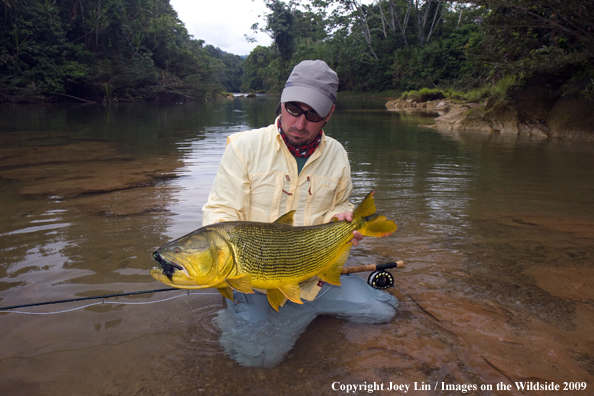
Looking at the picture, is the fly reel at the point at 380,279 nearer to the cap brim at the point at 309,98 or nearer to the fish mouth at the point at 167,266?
the cap brim at the point at 309,98

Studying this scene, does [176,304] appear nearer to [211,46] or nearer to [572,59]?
[572,59]

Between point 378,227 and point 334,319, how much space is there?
103cm

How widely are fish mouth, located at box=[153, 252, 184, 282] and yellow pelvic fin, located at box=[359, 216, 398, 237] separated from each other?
124 centimetres

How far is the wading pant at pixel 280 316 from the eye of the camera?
281 centimetres

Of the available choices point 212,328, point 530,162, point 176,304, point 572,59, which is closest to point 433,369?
point 212,328

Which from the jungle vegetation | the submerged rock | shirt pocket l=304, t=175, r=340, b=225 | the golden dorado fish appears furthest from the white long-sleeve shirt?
the jungle vegetation

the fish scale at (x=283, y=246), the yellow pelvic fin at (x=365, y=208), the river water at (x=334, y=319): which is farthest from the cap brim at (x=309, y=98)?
the river water at (x=334, y=319)

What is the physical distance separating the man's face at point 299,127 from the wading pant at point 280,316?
121 cm

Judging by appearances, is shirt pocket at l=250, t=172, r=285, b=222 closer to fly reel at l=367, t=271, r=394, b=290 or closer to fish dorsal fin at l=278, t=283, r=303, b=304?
fish dorsal fin at l=278, t=283, r=303, b=304

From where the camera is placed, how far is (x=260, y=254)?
7.36ft

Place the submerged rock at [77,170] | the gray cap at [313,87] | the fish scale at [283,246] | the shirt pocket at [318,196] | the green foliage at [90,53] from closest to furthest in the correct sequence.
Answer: the fish scale at [283,246] → the gray cap at [313,87] → the shirt pocket at [318,196] → the submerged rock at [77,170] → the green foliage at [90,53]

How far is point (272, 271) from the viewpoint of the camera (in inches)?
90.7

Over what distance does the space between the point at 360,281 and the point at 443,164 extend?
6766 mm
